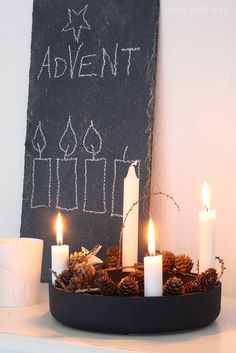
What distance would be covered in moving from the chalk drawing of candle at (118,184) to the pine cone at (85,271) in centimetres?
30

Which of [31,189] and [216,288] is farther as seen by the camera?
[31,189]

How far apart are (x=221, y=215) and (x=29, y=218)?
41 cm

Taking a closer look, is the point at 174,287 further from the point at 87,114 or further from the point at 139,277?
the point at 87,114

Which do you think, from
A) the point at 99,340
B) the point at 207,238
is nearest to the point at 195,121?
the point at 207,238

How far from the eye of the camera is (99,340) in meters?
0.93

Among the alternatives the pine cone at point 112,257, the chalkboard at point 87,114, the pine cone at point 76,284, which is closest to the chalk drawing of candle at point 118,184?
the chalkboard at point 87,114

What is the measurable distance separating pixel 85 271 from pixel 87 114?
0.44 meters

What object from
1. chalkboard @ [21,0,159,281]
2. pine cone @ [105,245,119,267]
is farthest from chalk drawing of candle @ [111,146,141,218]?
pine cone @ [105,245,119,267]

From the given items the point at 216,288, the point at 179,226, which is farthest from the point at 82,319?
the point at 179,226

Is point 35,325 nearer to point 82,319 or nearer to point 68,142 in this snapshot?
point 82,319

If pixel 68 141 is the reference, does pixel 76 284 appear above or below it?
below

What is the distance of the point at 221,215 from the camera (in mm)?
1285

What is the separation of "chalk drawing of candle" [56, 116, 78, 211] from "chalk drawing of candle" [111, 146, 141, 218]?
9 centimetres

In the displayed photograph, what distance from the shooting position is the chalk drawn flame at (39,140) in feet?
4.65
